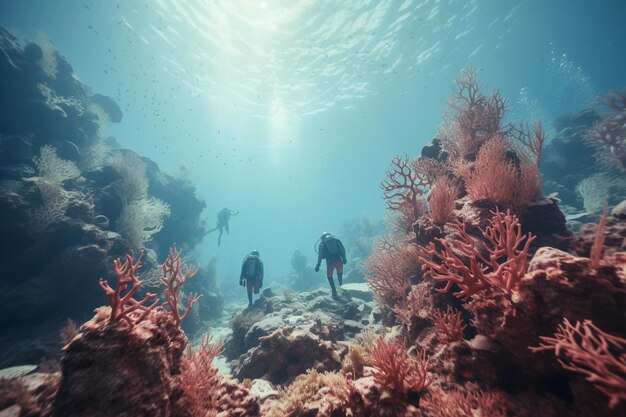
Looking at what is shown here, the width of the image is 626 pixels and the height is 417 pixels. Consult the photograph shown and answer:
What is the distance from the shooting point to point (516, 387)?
284cm

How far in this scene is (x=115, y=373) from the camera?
7.15 ft

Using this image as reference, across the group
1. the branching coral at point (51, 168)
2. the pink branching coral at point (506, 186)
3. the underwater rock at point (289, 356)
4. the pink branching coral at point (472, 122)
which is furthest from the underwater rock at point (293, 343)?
the branching coral at point (51, 168)

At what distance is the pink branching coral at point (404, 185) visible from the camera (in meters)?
7.32

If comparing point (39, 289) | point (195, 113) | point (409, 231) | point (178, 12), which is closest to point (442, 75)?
point (178, 12)

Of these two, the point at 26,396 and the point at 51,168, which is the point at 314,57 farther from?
the point at 26,396

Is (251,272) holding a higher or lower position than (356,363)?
higher

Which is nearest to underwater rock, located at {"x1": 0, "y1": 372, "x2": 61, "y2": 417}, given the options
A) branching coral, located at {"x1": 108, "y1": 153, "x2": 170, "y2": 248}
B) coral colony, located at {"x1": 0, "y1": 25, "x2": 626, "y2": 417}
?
coral colony, located at {"x1": 0, "y1": 25, "x2": 626, "y2": 417}

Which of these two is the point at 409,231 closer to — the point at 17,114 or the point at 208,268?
the point at 17,114

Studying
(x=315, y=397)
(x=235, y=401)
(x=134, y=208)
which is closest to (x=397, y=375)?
(x=315, y=397)

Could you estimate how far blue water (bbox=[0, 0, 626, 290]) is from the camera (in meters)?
22.2

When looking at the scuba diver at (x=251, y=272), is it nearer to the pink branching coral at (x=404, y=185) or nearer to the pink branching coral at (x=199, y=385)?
the pink branching coral at (x=404, y=185)

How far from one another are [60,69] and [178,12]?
31.5ft

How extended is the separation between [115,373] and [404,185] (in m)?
6.93

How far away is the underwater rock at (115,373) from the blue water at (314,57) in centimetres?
1374
